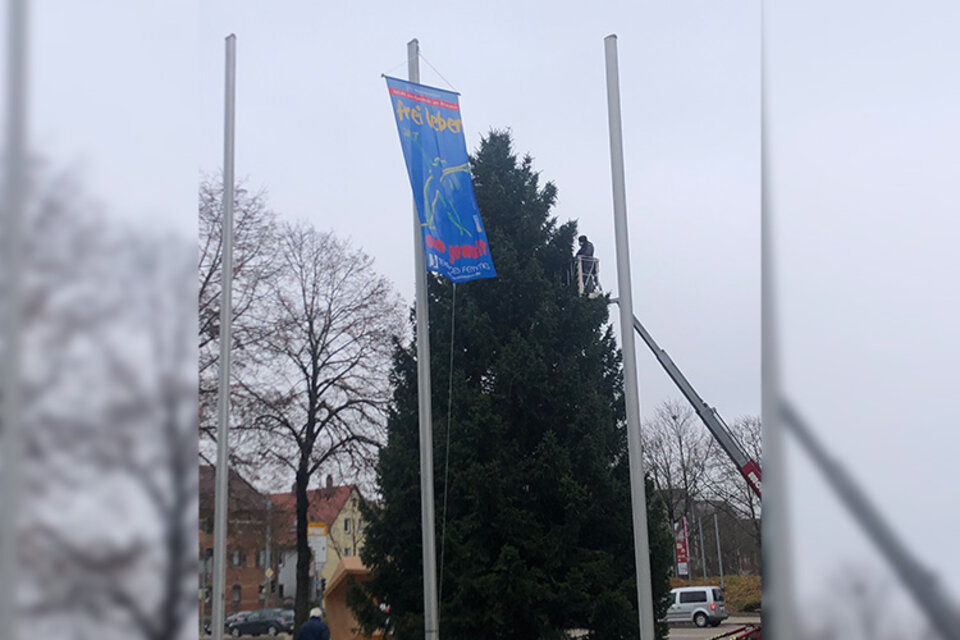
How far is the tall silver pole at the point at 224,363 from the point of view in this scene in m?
10.6

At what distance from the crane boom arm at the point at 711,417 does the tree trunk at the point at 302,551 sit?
904cm

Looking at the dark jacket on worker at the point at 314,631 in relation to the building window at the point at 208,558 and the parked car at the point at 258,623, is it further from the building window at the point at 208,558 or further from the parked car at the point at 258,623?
the parked car at the point at 258,623

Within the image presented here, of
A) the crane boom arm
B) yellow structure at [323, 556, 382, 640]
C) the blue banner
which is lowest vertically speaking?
yellow structure at [323, 556, 382, 640]

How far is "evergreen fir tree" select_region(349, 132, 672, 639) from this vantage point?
13.4 metres

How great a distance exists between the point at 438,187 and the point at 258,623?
27.9m

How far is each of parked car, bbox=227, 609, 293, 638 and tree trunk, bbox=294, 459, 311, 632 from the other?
12.2m

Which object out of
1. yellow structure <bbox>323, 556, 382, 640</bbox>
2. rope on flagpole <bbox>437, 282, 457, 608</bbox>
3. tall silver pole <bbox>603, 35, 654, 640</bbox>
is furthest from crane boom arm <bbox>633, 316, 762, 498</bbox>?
yellow structure <bbox>323, 556, 382, 640</bbox>

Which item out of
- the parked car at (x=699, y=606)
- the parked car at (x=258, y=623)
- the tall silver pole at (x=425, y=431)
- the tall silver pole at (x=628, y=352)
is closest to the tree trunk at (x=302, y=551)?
the tall silver pole at (x=425, y=431)

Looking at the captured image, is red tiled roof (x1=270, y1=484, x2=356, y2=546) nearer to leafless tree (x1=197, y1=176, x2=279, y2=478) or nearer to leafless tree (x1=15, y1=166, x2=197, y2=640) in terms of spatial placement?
leafless tree (x1=197, y1=176, x2=279, y2=478)

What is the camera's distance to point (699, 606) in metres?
35.6

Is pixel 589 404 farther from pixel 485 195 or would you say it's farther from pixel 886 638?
pixel 886 638

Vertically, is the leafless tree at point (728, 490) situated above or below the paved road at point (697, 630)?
above

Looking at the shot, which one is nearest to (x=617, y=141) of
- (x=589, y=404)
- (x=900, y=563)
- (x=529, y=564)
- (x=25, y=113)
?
(x=589, y=404)

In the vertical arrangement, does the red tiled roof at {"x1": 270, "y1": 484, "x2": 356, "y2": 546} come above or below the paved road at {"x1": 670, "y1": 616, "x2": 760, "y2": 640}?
above
